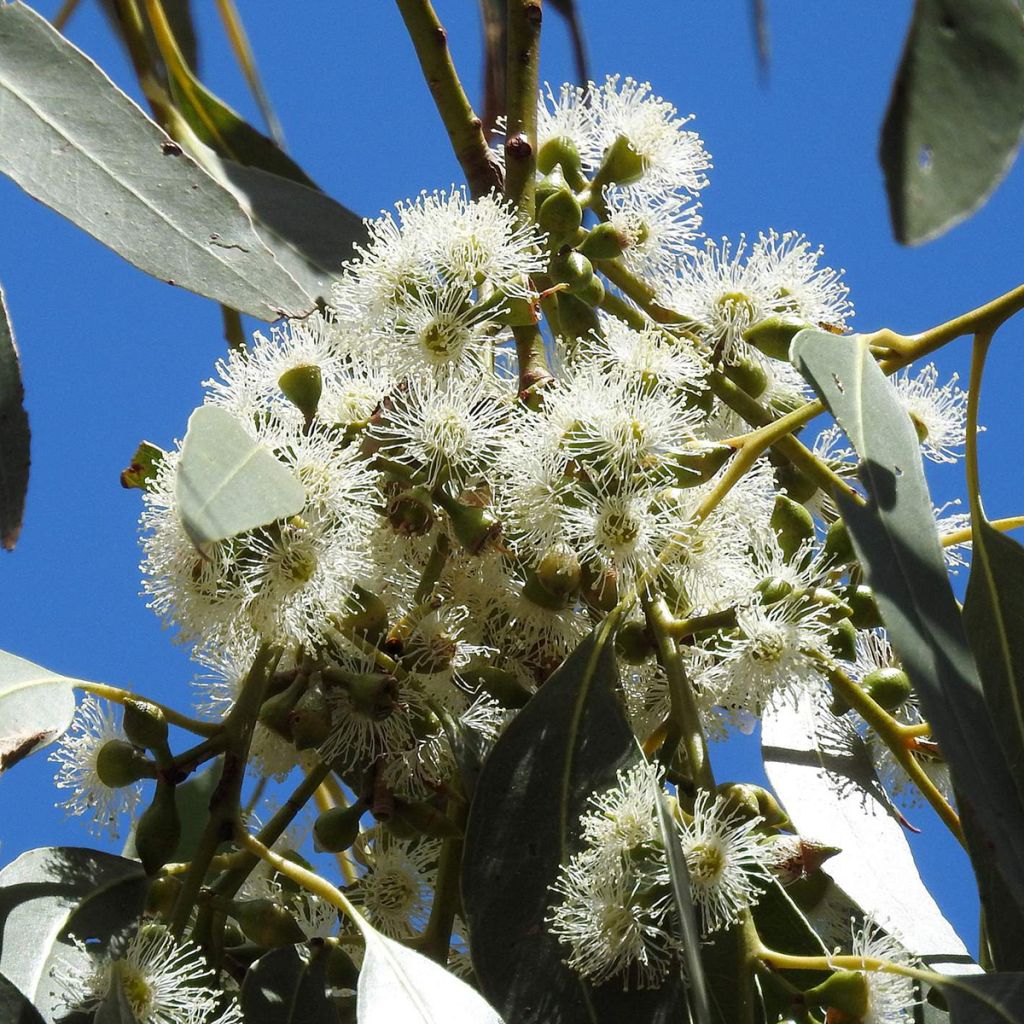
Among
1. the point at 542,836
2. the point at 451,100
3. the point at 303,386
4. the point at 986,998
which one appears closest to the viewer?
the point at 986,998

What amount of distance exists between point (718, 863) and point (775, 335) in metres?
0.42

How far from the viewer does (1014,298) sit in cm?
105

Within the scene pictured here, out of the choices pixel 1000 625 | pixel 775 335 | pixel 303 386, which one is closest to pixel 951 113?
pixel 775 335

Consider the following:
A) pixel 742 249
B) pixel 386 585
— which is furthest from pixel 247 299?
pixel 742 249

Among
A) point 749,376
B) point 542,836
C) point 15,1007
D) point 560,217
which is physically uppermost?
point 560,217

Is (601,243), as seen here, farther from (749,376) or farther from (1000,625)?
(1000,625)

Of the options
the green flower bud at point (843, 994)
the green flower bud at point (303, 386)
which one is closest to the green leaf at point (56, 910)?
the green flower bud at point (303, 386)

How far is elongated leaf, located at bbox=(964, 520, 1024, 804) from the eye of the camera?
0.96 meters

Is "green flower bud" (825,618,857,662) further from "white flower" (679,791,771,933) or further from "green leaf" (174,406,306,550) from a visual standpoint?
"green leaf" (174,406,306,550)

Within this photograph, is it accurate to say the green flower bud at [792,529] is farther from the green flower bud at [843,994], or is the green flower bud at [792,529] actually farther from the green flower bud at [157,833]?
the green flower bud at [157,833]

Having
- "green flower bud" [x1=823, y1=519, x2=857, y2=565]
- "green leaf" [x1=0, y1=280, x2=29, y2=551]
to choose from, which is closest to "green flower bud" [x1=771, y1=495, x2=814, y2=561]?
"green flower bud" [x1=823, y1=519, x2=857, y2=565]

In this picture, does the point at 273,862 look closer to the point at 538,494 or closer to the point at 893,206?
the point at 538,494

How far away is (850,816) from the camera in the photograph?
1.16 meters

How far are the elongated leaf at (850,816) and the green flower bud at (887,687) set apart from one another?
42 millimetres
